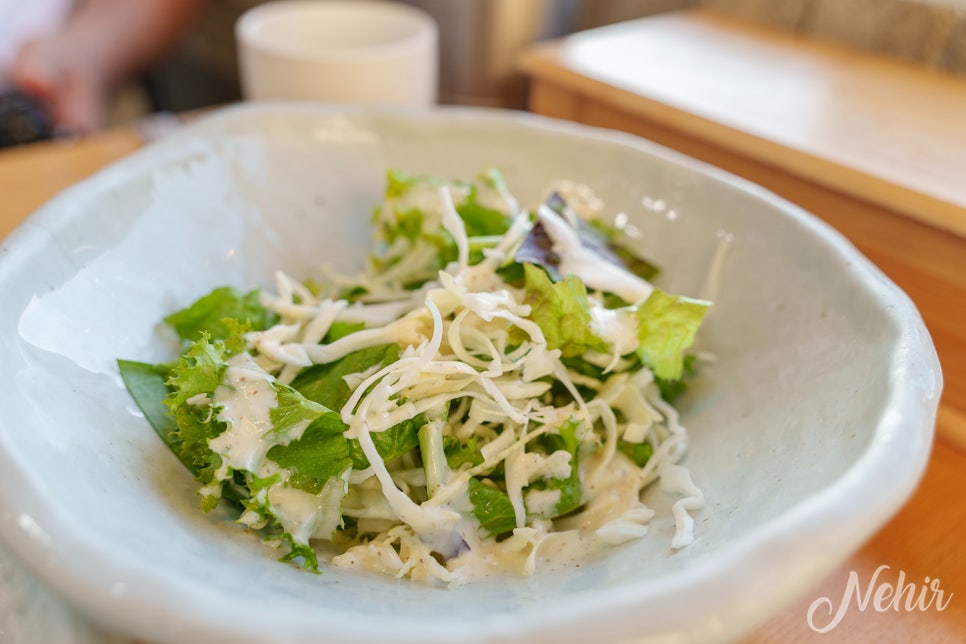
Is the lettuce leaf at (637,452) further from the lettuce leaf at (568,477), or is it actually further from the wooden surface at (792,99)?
the wooden surface at (792,99)

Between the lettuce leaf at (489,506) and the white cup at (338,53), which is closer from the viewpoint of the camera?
the lettuce leaf at (489,506)

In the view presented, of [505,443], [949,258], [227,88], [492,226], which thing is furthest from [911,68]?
[227,88]

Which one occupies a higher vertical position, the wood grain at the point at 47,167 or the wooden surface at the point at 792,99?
the wooden surface at the point at 792,99

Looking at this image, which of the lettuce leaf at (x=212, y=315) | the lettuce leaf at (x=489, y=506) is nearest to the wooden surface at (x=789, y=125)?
the lettuce leaf at (x=489, y=506)

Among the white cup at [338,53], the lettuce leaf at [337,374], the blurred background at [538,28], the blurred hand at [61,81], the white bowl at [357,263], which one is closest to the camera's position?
the white bowl at [357,263]

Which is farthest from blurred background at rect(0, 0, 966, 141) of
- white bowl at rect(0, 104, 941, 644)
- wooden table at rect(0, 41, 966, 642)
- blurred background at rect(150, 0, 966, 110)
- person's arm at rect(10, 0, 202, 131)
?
white bowl at rect(0, 104, 941, 644)

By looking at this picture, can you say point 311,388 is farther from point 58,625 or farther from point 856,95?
point 856,95
